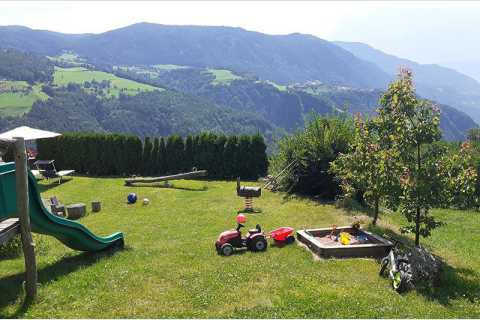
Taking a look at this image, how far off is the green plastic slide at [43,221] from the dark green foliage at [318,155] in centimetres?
1235

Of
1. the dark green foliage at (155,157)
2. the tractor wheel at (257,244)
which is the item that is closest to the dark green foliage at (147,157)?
the dark green foliage at (155,157)

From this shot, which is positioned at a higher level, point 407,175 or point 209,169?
point 407,175

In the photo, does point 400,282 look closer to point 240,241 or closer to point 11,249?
point 240,241

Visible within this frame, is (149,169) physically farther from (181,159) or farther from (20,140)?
(20,140)

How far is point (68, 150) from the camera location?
109 ft

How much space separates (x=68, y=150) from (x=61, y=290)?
2515cm

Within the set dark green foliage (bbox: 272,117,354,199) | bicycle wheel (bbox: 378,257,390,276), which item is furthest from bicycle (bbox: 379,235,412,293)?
dark green foliage (bbox: 272,117,354,199)

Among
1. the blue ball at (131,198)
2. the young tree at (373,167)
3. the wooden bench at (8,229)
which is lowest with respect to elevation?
the blue ball at (131,198)

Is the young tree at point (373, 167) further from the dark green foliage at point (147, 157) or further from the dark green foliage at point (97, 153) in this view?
the dark green foliage at point (97, 153)

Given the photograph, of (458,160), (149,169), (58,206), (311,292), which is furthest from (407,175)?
(149,169)

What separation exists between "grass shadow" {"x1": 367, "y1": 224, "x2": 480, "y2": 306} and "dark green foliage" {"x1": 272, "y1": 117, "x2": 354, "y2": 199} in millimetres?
10052

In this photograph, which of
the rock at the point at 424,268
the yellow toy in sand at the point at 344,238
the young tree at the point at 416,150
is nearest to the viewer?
the rock at the point at 424,268

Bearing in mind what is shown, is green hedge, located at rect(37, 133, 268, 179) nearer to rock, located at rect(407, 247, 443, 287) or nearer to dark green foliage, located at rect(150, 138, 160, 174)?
dark green foliage, located at rect(150, 138, 160, 174)

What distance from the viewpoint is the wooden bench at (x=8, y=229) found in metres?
9.50
